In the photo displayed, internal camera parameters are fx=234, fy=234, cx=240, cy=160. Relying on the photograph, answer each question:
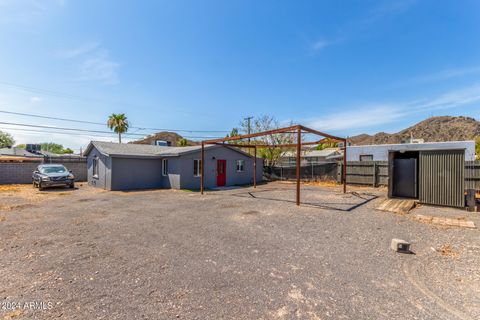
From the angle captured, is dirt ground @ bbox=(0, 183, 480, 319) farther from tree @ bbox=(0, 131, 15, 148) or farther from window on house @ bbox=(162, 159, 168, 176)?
tree @ bbox=(0, 131, 15, 148)

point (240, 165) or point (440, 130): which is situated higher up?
point (440, 130)

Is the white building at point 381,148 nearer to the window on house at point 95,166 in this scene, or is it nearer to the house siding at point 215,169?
the house siding at point 215,169

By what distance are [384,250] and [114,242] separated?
222 inches

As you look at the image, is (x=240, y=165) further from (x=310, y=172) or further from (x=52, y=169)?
(x=52, y=169)

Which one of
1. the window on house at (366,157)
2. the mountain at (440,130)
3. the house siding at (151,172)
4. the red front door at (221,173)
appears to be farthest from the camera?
the mountain at (440,130)

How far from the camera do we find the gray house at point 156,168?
1431 centimetres

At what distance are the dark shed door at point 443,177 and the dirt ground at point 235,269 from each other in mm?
1633

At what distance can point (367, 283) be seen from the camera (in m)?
3.40

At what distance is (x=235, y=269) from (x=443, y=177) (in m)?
8.87

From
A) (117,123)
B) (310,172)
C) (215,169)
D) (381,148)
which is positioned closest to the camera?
(215,169)

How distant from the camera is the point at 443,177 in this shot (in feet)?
27.8

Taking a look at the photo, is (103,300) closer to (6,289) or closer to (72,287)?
(72,287)

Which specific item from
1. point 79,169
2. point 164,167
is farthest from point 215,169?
point 79,169

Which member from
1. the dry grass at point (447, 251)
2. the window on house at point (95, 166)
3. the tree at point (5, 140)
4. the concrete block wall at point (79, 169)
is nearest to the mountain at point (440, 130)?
the dry grass at point (447, 251)
